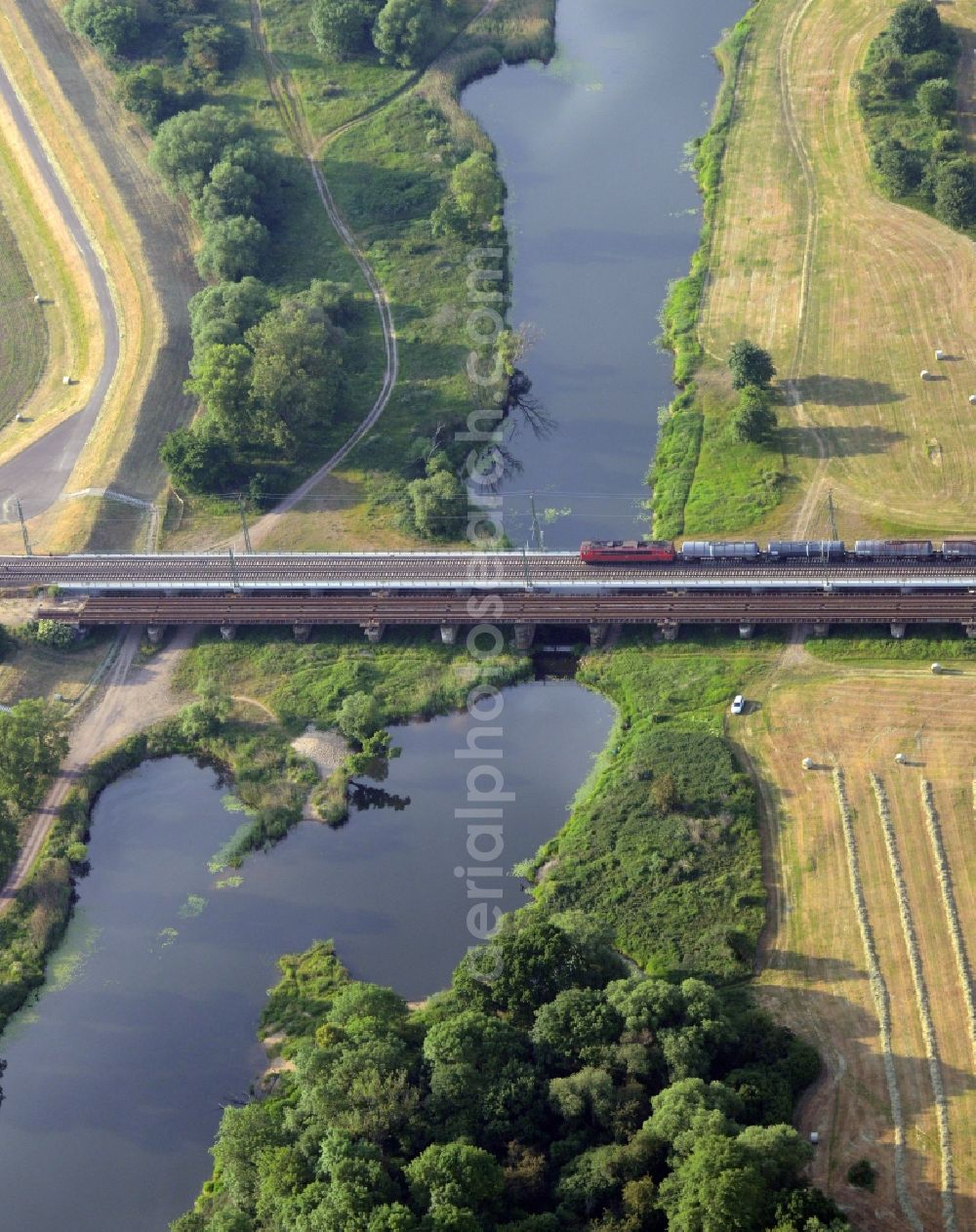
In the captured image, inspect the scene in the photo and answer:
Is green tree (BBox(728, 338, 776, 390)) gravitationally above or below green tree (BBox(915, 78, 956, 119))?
below

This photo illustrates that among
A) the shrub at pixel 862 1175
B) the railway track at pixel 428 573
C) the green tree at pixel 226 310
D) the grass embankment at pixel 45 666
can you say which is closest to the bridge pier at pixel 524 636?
the railway track at pixel 428 573

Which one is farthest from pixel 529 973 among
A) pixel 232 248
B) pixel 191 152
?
pixel 191 152

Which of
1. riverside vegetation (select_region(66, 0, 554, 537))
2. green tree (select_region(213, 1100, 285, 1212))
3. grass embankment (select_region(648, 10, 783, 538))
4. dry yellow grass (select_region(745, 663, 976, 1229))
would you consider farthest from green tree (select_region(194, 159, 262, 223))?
green tree (select_region(213, 1100, 285, 1212))

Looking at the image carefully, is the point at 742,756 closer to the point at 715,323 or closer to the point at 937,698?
the point at 937,698

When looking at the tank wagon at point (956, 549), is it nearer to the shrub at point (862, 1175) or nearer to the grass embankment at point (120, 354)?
the shrub at point (862, 1175)

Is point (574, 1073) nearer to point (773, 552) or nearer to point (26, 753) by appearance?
point (26, 753)

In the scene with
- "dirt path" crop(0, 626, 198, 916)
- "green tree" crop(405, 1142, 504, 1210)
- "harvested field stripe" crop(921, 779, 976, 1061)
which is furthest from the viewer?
"dirt path" crop(0, 626, 198, 916)

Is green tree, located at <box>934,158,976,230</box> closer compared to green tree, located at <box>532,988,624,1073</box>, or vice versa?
green tree, located at <box>532,988,624,1073</box>

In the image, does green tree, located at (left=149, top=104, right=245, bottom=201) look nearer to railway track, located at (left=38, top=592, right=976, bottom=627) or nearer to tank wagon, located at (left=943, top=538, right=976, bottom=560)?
railway track, located at (left=38, top=592, right=976, bottom=627)
